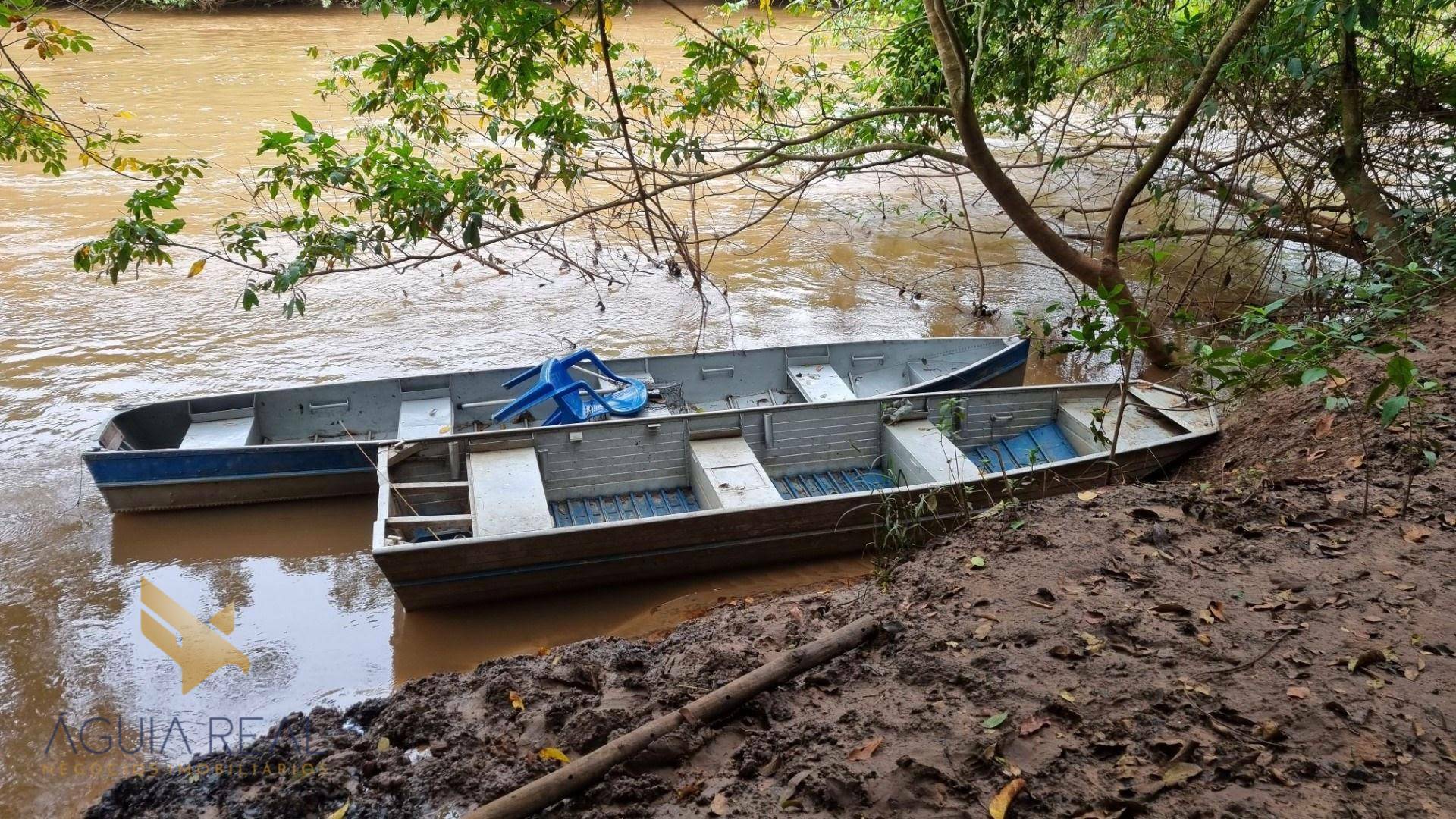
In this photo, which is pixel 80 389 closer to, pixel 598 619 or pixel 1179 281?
pixel 598 619

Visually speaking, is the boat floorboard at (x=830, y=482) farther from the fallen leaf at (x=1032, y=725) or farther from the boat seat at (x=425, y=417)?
the fallen leaf at (x=1032, y=725)

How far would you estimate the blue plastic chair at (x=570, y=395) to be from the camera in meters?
7.21

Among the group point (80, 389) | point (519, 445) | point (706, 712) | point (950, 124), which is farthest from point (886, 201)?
point (706, 712)

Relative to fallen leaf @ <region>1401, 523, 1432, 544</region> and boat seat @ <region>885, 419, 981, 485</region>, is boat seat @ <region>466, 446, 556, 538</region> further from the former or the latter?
fallen leaf @ <region>1401, 523, 1432, 544</region>

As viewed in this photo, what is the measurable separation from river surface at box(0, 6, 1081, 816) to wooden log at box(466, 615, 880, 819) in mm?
2396

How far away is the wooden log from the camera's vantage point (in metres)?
3.05

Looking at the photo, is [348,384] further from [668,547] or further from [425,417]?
[668,547]

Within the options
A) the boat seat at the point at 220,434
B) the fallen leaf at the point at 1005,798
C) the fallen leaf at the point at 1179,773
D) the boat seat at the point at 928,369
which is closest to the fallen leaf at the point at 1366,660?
the fallen leaf at the point at 1179,773

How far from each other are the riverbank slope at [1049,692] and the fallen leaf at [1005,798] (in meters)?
0.03

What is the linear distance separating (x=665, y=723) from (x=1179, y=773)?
5.54ft

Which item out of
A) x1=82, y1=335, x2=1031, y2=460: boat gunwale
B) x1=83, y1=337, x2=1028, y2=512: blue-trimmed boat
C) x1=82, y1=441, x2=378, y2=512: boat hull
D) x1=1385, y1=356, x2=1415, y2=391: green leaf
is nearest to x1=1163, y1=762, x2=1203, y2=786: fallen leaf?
x1=1385, y1=356, x2=1415, y2=391: green leaf

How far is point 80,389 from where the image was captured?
8977 millimetres

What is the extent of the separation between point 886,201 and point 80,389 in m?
11.0

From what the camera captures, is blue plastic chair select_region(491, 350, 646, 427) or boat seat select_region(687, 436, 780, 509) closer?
boat seat select_region(687, 436, 780, 509)
